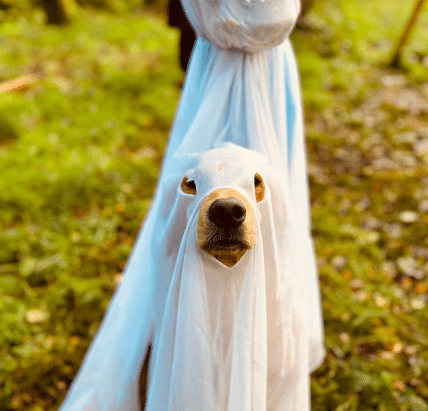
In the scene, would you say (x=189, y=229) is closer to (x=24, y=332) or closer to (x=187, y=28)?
(x=187, y=28)

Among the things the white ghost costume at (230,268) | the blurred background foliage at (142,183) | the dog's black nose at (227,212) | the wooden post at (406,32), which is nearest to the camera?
the dog's black nose at (227,212)

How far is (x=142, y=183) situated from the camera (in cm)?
302

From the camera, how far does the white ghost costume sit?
3.17 feet

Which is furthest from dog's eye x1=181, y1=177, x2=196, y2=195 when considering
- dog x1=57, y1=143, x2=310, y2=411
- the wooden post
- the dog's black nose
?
the wooden post

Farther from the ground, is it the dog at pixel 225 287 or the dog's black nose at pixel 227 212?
the dog's black nose at pixel 227 212

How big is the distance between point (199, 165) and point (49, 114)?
121 inches

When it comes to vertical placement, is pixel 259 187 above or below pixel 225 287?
above

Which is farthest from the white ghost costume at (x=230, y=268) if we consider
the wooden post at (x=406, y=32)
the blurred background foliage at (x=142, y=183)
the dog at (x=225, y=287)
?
the wooden post at (x=406, y=32)

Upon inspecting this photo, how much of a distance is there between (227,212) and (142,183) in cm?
228

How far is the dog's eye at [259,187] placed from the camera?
0.97 m

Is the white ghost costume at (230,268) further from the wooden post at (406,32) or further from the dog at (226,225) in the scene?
the wooden post at (406,32)

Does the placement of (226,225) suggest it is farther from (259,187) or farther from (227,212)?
(259,187)

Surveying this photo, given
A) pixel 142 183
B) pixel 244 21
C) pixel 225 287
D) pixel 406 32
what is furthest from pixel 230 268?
pixel 406 32

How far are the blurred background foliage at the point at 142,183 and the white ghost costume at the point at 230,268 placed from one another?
2.88ft
